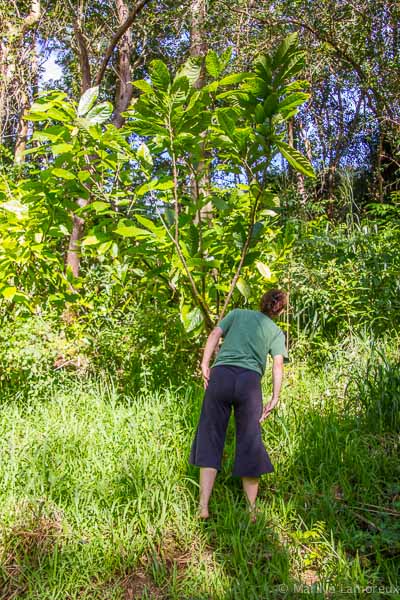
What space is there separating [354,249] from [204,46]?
3.65 m

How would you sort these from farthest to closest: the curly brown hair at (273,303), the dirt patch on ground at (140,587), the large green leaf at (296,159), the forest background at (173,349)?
the curly brown hair at (273,303), the large green leaf at (296,159), the forest background at (173,349), the dirt patch on ground at (140,587)

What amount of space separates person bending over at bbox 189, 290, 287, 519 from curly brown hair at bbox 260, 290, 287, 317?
79 mm

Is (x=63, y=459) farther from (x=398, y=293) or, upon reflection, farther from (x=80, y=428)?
(x=398, y=293)

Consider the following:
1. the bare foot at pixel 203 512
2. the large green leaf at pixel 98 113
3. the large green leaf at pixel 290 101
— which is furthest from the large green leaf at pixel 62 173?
the bare foot at pixel 203 512

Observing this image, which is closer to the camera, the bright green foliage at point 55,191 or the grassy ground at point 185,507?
the grassy ground at point 185,507

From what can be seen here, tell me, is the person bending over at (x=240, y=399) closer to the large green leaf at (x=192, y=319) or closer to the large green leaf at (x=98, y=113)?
the large green leaf at (x=192, y=319)

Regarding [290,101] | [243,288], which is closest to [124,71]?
[243,288]

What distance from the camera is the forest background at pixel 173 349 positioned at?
326 centimetres

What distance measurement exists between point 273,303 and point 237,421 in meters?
0.84

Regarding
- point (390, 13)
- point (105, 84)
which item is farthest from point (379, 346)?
point (105, 84)

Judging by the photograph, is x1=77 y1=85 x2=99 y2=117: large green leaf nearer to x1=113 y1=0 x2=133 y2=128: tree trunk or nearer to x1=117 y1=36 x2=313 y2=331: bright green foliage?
x1=117 y1=36 x2=313 y2=331: bright green foliage

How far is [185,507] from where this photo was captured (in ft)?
11.9

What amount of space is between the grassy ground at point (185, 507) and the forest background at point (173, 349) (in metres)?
0.01

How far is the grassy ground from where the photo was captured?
121 inches
